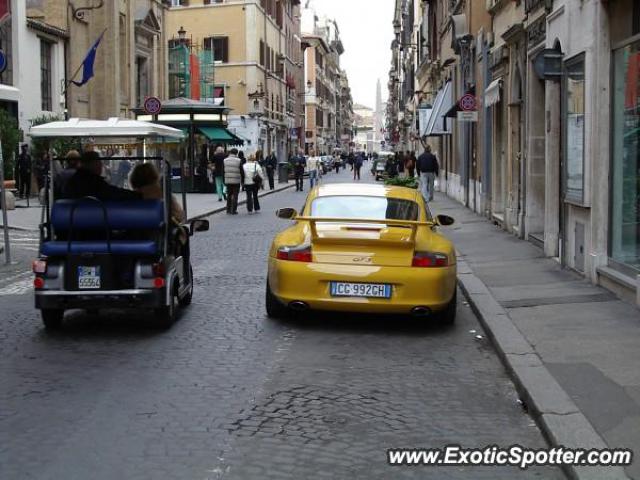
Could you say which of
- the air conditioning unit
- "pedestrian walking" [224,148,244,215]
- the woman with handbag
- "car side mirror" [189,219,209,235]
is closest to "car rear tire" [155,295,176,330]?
"car side mirror" [189,219,209,235]

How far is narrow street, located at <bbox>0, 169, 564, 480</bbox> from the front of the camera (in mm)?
5199

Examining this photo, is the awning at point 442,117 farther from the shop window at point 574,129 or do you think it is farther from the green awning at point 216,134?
the shop window at point 574,129

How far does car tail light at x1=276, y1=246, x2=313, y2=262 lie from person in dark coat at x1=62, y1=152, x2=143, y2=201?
60.9 inches

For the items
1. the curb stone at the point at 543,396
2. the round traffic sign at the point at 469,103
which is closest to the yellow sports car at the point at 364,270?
the curb stone at the point at 543,396

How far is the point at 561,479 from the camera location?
16.5ft

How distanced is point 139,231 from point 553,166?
7.63m

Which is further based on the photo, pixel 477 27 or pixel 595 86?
pixel 477 27

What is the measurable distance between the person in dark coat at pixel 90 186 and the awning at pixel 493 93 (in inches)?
484

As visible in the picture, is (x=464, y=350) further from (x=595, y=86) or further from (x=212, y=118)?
(x=212, y=118)

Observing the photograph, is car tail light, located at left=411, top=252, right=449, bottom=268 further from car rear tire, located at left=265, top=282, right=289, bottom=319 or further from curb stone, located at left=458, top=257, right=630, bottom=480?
car rear tire, located at left=265, top=282, right=289, bottom=319

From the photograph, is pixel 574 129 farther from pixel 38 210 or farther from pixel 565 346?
pixel 38 210

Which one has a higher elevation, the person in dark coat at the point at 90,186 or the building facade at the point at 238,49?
the building facade at the point at 238,49

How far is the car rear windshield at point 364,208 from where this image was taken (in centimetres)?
992

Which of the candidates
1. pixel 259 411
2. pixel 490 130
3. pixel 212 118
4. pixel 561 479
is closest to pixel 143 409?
pixel 259 411
